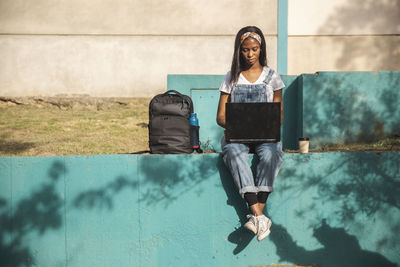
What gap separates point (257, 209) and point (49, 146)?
4.91 m

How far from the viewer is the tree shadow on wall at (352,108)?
7.06m

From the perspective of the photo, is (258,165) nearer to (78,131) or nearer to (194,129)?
(194,129)

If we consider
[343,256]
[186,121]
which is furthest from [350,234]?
[186,121]

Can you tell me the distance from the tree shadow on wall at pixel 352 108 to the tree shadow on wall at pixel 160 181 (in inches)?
152

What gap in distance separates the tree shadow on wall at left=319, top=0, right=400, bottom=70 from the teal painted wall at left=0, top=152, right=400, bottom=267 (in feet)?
25.8

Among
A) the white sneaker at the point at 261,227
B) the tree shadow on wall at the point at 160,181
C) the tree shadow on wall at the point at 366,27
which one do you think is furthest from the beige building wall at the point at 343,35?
the white sneaker at the point at 261,227

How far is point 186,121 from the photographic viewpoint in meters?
4.07

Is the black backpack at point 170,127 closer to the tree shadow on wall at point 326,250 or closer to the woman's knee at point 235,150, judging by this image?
the woman's knee at point 235,150

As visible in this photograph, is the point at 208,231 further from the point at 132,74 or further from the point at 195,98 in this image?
the point at 132,74

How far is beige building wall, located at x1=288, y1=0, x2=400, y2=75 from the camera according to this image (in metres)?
10.9

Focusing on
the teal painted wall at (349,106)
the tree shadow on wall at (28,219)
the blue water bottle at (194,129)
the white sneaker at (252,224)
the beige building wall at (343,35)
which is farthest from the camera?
the beige building wall at (343,35)

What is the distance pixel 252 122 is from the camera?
3.50m

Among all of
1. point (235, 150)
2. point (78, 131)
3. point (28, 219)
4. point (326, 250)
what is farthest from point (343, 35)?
point (28, 219)

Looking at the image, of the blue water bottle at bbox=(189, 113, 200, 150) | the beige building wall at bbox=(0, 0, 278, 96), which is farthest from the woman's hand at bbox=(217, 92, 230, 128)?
the beige building wall at bbox=(0, 0, 278, 96)
